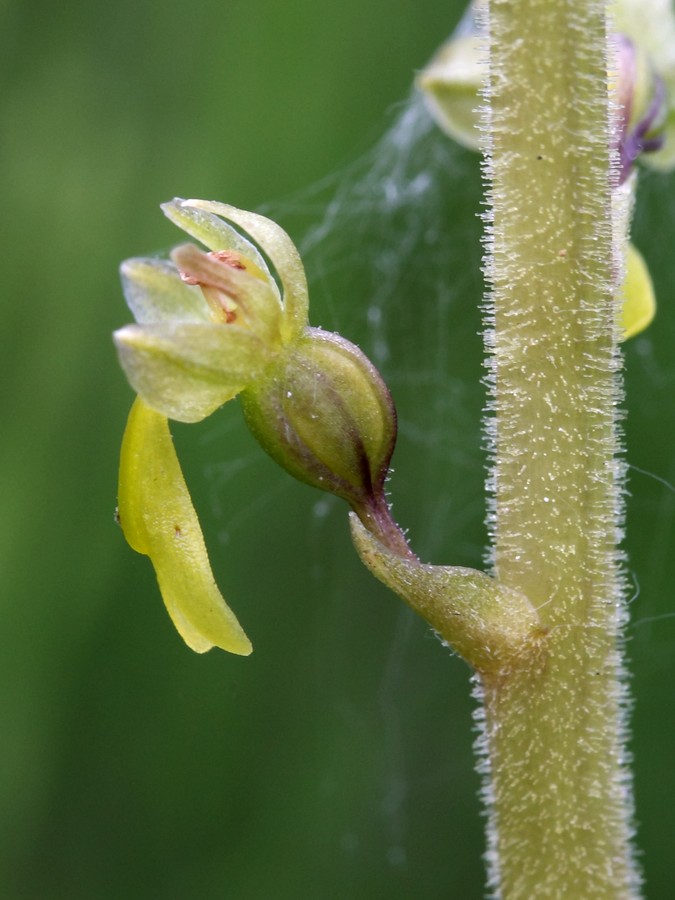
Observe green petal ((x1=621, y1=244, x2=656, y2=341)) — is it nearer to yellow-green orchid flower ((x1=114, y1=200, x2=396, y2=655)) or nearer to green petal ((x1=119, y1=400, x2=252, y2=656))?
yellow-green orchid flower ((x1=114, y1=200, x2=396, y2=655))

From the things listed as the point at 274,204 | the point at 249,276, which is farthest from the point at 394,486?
the point at 249,276

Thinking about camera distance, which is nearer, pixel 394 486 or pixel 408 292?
pixel 394 486

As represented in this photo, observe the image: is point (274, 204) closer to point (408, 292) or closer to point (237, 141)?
point (237, 141)

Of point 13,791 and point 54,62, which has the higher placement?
point 54,62

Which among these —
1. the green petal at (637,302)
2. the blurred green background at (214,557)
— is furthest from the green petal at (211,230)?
the blurred green background at (214,557)

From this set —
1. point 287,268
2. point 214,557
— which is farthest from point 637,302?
point 214,557
